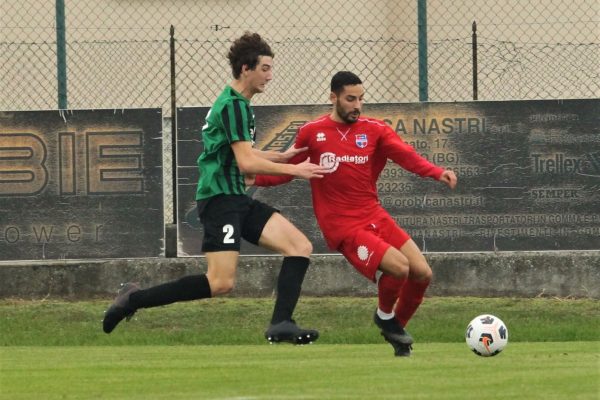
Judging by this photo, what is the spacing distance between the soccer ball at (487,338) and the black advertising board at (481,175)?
447 centimetres

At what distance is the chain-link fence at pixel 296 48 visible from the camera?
51.8 ft

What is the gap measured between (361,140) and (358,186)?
12.3 inches

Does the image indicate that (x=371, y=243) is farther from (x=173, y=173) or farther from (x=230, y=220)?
(x=173, y=173)

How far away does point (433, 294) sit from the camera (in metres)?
14.0

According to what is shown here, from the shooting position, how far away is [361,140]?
1009cm

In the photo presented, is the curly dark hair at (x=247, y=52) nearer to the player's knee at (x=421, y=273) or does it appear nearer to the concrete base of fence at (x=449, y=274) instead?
the player's knee at (x=421, y=273)

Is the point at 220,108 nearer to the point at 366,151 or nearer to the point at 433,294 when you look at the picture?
the point at 366,151

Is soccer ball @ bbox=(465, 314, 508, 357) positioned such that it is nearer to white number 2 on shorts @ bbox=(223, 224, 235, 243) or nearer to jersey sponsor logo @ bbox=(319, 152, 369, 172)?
jersey sponsor logo @ bbox=(319, 152, 369, 172)

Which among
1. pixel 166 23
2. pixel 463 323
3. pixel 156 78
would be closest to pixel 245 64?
pixel 463 323

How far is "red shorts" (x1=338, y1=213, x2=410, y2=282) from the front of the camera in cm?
983

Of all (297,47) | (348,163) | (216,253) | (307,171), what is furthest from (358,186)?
(297,47)

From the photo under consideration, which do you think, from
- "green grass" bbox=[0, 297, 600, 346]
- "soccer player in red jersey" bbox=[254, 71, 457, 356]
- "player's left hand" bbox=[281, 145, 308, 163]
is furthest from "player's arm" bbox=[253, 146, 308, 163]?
"green grass" bbox=[0, 297, 600, 346]

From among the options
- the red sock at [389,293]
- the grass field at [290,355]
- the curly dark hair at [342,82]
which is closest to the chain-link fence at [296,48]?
the grass field at [290,355]

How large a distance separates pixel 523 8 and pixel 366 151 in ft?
26.2
